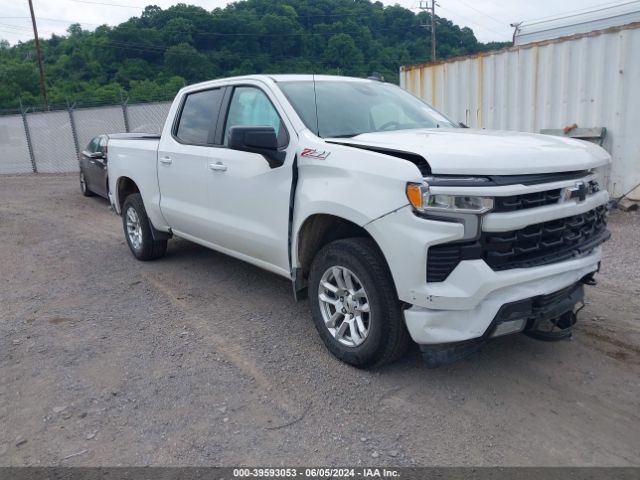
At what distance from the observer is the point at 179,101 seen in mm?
5828

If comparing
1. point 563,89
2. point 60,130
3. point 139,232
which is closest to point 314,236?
point 139,232

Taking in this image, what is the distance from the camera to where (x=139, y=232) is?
6.73 meters

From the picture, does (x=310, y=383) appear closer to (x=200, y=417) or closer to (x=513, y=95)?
(x=200, y=417)

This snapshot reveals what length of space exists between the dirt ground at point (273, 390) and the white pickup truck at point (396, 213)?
309 mm

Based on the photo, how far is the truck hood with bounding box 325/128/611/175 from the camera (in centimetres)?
307

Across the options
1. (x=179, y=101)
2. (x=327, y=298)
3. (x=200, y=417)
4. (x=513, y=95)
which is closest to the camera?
(x=200, y=417)

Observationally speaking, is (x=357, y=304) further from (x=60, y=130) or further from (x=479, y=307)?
(x=60, y=130)

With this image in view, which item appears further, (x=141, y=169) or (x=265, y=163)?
(x=141, y=169)

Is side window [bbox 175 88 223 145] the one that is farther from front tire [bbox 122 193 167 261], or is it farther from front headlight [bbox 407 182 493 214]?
front headlight [bbox 407 182 493 214]

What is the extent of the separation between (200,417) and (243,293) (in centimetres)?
222

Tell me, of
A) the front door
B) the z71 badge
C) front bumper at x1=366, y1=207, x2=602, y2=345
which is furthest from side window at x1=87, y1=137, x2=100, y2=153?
front bumper at x1=366, y1=207, x2=602, y2=345

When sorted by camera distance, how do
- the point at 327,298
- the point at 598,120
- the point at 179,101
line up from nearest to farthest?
the point at 327,298, the point at 179,101, the point at 598,120

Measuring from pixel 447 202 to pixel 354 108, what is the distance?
5.60 ft

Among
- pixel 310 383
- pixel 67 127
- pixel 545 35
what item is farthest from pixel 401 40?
pixel 310 383
